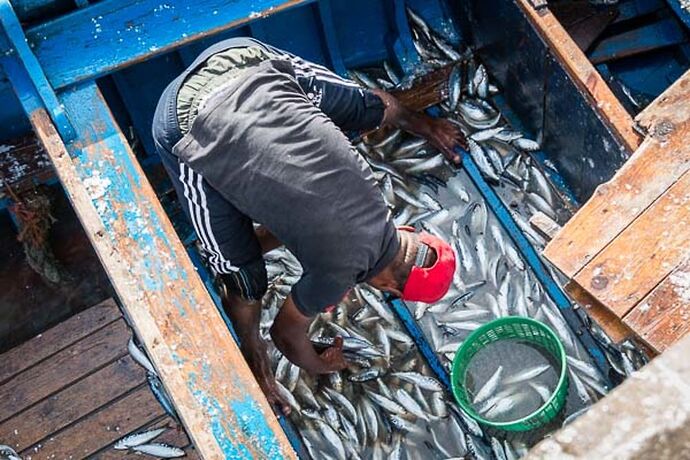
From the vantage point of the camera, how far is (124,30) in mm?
4812

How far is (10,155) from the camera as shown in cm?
534

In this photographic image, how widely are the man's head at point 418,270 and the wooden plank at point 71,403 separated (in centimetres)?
181

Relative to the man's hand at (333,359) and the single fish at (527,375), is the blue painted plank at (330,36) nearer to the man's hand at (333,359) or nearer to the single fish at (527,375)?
the man's hand at (333,359)

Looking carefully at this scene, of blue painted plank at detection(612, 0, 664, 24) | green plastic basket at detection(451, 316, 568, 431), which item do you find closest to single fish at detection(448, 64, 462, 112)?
blue painted plank at detection(612, 0, 664, 24)

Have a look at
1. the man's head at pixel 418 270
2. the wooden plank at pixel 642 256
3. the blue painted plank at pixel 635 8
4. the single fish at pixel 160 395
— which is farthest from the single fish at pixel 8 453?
the blue painted plank at pixel 635 8

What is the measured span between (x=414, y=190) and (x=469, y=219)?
14.9 inches

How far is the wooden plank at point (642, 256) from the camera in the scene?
12.6 feet

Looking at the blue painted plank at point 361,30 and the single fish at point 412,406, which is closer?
the single fish at point 412,406

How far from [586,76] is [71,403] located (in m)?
3.18

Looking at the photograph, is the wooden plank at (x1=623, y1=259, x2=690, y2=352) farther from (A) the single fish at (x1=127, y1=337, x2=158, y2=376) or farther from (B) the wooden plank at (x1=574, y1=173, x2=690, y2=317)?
(A) the single fish at (x1=127, y1=337, x2=158, y2=376)

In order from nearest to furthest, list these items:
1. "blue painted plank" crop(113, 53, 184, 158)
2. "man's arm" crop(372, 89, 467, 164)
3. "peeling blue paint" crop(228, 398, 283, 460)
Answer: "peeling blue paint" crop(228, 398, 283, 460), "blue painted plank" crop(113, 53, 184, 158), "man's arm" crop(372, 89, 467, 164)

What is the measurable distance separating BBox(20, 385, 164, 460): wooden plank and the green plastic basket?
1609 mm

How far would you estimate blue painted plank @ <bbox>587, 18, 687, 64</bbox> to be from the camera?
595 cm

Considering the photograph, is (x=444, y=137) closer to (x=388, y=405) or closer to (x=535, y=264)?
(x=535, y=264)
